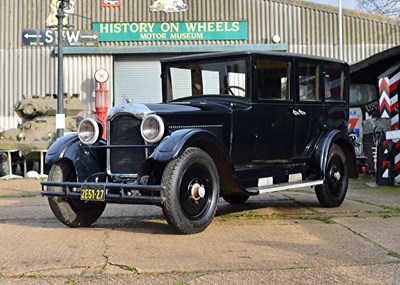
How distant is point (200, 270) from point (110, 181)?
2586mm

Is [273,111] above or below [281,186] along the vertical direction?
above

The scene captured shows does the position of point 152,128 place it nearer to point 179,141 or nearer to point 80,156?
point 179,141

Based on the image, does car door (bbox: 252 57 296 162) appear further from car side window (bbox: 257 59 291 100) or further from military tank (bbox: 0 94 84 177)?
military tank (bbox: 0 94 84 177)

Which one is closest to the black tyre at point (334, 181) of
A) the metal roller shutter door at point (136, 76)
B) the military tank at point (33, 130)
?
the military tank at point (33, 130)

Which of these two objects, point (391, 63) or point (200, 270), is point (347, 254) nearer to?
point (200, 270)

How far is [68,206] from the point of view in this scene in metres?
7.58

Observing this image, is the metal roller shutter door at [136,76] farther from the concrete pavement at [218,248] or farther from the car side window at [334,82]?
the concrete pavement at [218,248]

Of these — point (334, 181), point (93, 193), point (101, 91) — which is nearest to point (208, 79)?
point (93, 193)

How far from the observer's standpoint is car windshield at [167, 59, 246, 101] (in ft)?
26.2

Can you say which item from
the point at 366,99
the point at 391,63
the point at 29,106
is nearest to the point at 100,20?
the point at 29,106

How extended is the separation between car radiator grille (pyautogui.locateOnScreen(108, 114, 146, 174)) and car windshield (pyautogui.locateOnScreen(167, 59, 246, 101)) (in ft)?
4.24

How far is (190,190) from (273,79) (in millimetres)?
2152

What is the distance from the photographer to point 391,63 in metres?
14.4

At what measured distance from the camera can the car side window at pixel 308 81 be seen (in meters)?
8.72
